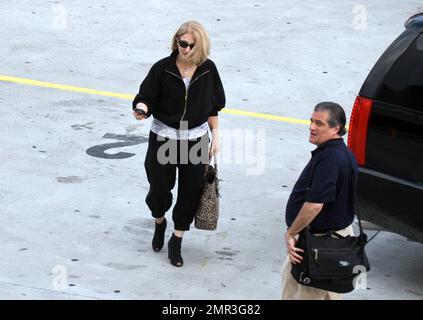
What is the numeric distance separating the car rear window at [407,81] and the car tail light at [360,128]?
122 mm

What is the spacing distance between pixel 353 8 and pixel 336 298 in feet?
30.1

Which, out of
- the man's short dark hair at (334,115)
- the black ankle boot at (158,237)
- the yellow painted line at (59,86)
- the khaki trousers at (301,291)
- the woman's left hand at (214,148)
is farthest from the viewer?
the yellow painted line at (59,86)

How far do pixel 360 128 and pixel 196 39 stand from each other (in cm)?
129

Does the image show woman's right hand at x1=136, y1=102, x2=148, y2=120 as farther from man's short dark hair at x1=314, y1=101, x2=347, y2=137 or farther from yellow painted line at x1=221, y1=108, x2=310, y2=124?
yellow painted line at x1=221, y1=108, x2=310, y2=124

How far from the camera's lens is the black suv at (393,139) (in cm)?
732

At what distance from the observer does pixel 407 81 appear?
24.5ft

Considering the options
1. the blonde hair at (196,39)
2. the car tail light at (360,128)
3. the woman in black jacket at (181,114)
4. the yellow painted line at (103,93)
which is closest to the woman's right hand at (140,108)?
the woman in black jacket at (181,114)

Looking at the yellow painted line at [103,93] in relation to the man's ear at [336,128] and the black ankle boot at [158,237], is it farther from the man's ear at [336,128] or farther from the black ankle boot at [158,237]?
the man's ear at [336,128]

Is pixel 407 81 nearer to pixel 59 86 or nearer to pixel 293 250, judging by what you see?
pixel 293 250

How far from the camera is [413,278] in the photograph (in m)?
8.01

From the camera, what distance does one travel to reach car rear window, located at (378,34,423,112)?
291 inches

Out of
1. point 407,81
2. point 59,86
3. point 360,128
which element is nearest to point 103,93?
point 59,86

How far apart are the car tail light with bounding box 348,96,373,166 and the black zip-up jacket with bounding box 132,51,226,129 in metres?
1.07
